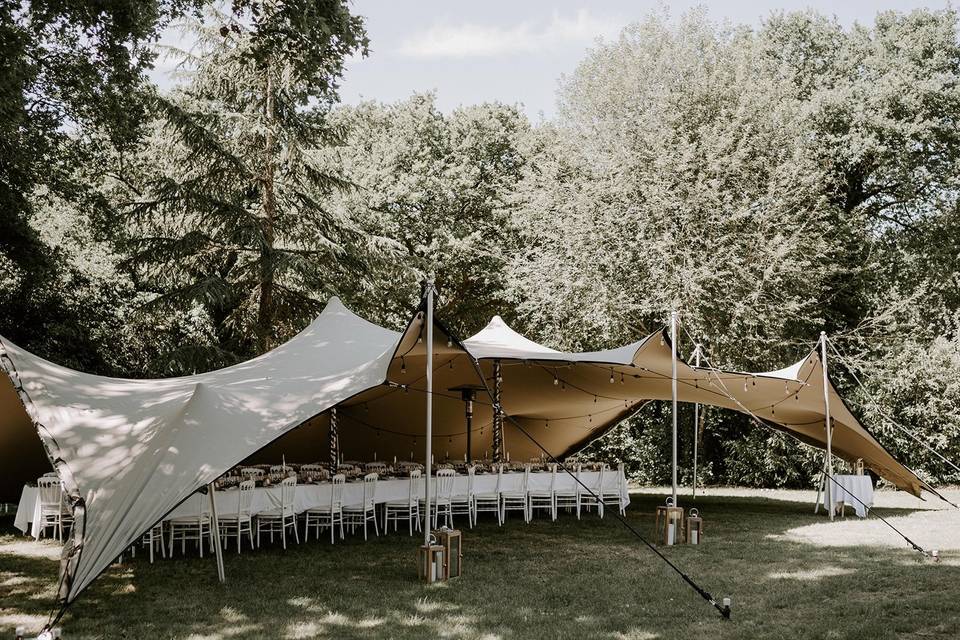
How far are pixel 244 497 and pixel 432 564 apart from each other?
245cm

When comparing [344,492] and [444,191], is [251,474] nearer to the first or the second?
[344,492]

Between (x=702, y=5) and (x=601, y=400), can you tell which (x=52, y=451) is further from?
(x=702, y=5)

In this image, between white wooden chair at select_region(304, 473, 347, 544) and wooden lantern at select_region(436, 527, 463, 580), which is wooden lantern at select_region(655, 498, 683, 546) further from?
white wooden chair at select_region(304, 473, 347, 544)

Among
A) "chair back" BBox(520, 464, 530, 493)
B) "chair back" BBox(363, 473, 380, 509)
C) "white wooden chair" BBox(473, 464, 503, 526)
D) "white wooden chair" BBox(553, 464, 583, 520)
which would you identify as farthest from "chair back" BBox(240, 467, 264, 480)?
"white wooden chair" BBox(553, 464, 583, 520)

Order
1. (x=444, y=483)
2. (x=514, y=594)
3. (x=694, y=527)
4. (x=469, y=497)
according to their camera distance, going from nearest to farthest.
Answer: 1. (x=514, y=594)
2. (x=694, y=527)
3. (x=444, y=483)
4. (x=469, y=497)

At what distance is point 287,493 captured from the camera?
8.84m

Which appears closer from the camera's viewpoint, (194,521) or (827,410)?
(194,521)

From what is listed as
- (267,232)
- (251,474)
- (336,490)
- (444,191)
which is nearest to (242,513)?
(251,474)

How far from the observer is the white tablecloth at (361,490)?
8.17 metres

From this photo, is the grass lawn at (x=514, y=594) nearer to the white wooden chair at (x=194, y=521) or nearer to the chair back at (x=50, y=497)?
the white wooden chair at (x=194, y=521)

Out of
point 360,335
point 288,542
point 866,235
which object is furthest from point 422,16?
point 866,235

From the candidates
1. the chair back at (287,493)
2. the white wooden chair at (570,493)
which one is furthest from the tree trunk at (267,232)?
the chair back at (287,493)

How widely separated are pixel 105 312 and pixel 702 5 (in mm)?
14018

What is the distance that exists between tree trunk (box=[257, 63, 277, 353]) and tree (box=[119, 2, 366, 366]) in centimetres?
2
